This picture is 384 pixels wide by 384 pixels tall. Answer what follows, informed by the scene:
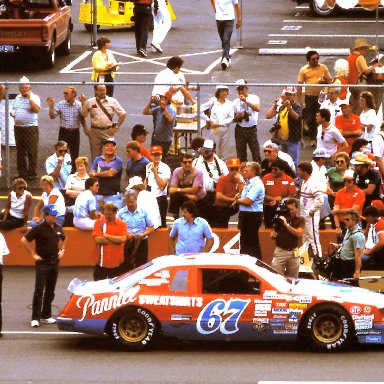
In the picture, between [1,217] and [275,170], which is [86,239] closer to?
[1,217]

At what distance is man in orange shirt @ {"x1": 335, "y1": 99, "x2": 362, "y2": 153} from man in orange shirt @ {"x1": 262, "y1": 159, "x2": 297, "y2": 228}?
115 inches

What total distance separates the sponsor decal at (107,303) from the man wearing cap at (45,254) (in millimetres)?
1486

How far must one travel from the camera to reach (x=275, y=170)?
73.6ft

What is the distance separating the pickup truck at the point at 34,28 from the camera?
32.9 m

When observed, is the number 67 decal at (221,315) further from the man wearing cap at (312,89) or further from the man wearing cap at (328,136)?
the man wearing cap at (312,89)

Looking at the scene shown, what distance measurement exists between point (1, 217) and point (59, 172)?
1176 mm

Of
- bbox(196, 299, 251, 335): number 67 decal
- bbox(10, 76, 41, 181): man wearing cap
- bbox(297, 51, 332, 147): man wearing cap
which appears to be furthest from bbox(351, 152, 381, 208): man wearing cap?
bbox(10, 76, 41, 181): man wearing cap

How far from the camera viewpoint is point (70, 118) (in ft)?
85.6

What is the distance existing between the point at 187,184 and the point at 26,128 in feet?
14.9

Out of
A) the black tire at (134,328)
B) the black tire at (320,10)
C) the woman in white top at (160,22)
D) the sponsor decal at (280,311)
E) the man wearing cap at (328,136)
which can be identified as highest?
the black tire at (320,10)

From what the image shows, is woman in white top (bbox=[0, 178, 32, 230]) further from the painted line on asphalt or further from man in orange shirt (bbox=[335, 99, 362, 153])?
the painted line on asphalt

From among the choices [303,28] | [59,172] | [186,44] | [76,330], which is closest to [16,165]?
[59,172]

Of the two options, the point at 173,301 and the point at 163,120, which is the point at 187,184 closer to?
the point at 163,120

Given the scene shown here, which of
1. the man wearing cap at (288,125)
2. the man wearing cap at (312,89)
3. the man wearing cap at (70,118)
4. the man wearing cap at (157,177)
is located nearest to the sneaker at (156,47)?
the man wearing cap at (312,89)
